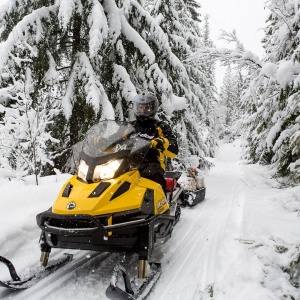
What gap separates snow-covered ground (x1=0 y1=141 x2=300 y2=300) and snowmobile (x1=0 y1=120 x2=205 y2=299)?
0.30 metres

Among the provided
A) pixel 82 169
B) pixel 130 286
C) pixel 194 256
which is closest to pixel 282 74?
pixel 194 256

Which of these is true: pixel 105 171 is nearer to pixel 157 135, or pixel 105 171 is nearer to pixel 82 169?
pixel 82 169

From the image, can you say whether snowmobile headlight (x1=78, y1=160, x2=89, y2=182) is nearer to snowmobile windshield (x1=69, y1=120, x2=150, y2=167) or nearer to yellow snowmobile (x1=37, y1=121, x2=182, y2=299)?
yellow snowmobile (x1=37, y1=121, x2=182, y2=299)

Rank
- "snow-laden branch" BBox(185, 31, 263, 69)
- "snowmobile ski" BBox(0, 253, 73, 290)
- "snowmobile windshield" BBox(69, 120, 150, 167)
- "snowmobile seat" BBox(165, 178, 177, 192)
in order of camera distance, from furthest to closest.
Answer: "snow-laden branch" BBox(185, 31, 263, 69) → "snowmobile seat" BBox(165, 178, 177, 192) → "snowmobile windshield" BBox(69, 120, 150, 167) → "snowmobile ski" BBox(0, 253, 73, 290)

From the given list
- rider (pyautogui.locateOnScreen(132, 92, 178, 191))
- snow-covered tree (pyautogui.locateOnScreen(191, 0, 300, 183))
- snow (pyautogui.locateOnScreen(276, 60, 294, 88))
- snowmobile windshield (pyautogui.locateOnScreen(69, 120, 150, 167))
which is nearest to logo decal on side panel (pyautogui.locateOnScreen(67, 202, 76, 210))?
snowmobile windshield (pyautogui.locateOnScreen(69, 120, 150, 167))

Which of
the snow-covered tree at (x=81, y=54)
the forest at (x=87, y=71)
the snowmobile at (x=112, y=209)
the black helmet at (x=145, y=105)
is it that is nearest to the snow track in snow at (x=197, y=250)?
the snowmobile at (x=112, y=209)

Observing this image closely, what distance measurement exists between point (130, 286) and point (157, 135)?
7.88 ft

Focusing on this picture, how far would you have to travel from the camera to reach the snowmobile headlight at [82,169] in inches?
143

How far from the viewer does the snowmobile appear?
3178mm

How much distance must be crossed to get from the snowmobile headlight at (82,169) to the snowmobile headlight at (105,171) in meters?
0.14

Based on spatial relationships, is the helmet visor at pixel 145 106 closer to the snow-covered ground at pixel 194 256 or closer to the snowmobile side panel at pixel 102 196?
the snowmobile side panel at pixel 102 196

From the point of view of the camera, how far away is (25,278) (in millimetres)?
3191

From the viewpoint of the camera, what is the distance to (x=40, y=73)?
22.5ft

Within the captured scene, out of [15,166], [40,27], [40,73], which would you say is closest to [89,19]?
[40,27]
